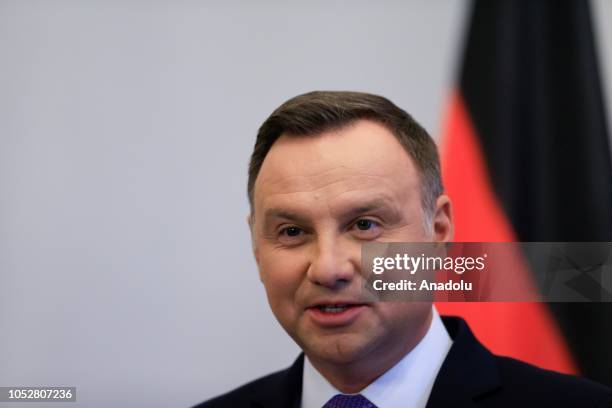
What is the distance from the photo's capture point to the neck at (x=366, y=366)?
165cm

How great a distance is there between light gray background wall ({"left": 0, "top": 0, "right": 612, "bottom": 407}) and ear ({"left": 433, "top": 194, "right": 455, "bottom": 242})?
2.76 feet

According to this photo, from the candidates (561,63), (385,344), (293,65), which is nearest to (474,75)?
(561,63)

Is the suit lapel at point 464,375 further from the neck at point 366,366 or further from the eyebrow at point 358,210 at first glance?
the eyebrow at point 358,210

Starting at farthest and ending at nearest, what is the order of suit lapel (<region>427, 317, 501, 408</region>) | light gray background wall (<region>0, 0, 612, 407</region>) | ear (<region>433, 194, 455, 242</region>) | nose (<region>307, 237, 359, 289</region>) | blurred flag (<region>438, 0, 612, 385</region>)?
light gray background wall (<region>0, 0, 612, 407</region>)
blurred flag (<region>438, 0, 612, 385</region>)
ear (<region>433, 194, 455, 242</region>)
suit lapel (<region>427, 317, 501, 408</region>)
nose (<region>307, 237, 359, 289</region>)

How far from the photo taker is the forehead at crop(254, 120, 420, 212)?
1.61 meters

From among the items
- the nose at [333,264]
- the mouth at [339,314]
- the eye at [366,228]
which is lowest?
the mouth at [339,314]

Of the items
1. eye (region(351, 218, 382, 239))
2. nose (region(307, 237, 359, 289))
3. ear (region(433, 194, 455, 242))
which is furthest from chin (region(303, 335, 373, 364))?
ear (region(433, 194, 455, 242))

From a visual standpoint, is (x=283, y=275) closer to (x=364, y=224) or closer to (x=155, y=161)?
(x=364, y=224)

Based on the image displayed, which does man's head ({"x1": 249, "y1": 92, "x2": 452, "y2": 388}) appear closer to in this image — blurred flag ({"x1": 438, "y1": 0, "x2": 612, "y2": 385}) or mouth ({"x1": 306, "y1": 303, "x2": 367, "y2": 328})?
mouth ({"x1": 306, "y1": 303, "x2": 367, "y2": 328})

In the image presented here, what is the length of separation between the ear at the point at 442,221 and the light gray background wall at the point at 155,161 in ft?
2.76

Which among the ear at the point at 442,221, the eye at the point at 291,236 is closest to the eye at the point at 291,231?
the eye at the point at 291,236

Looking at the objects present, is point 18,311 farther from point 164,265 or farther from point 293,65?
point 293,65

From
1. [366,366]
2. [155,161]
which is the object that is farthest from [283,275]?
[155,161]

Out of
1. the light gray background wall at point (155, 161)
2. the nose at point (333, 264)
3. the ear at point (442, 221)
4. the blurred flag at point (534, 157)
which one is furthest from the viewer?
the light gray background wall at point (155, 161)
